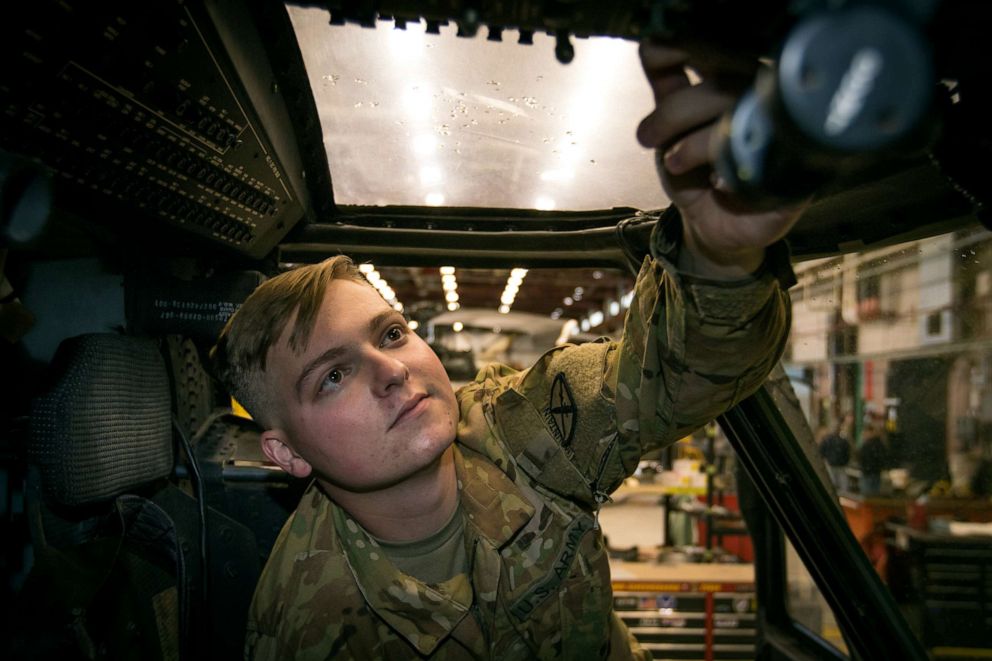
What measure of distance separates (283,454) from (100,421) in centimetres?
42

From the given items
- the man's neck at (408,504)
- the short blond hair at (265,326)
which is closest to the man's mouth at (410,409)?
the man's neck at (408,504)

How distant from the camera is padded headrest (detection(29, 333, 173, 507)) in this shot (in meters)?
1.28

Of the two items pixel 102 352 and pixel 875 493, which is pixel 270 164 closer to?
pixel 102 352

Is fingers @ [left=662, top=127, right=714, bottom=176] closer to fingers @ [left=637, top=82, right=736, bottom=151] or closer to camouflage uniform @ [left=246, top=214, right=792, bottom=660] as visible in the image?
fingers @ [left=637, top=82, right=736, bottom=151]

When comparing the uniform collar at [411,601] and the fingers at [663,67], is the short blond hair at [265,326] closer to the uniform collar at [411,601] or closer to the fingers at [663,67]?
the uniform collar at [411,601]

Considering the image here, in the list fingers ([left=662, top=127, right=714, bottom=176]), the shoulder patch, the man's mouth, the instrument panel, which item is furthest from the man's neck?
fingers ([left=662, top=127, right=714, bottom=176])

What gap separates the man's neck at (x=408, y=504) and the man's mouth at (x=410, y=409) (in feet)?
0.52

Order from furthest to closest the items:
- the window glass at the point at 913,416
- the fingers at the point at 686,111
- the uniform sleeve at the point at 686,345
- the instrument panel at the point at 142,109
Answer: the window glass at the point at 913,416
the uniform sleeve at the point at 686,345
the instrument panel at the point at 142,109
the fingers at the point at 686,111

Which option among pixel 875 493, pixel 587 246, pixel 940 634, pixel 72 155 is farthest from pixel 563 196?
pixel 875 493

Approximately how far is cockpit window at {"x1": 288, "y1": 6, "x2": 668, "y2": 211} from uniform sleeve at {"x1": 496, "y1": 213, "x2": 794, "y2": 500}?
0.37 m

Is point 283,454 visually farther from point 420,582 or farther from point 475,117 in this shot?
point 475,117

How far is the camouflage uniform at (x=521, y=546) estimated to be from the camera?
4.41ft

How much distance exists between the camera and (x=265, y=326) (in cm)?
155

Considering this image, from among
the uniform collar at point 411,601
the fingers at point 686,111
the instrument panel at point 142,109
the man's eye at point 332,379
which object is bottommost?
the uniform collar at point 411,601
